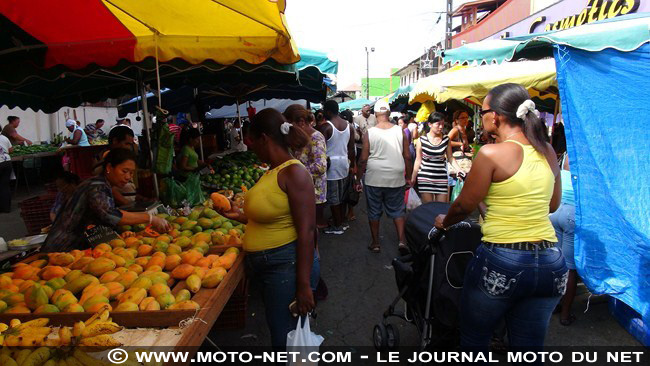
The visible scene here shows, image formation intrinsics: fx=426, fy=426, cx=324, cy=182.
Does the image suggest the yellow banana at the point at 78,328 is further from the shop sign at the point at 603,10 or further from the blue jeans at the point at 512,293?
the shop sign at the point at 603,10

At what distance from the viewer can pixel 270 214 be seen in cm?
245

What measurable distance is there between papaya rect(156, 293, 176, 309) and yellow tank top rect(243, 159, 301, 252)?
510 mm

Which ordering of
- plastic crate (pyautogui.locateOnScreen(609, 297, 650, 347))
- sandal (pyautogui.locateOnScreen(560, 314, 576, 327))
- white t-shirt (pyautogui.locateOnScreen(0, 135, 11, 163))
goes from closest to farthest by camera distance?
plastic crate (pyautogui.locateOnScreen(609, 297, 650, 347))
sandal (pyautogui.locateOnScreen(560, 314, 576, 327))
white t-shirt (pyautogui.locateOnScreen(0, 135, 11, 163))

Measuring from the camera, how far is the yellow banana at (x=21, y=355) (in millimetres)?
1799

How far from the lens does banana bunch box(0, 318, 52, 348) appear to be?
1.91m

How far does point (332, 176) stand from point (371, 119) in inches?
261

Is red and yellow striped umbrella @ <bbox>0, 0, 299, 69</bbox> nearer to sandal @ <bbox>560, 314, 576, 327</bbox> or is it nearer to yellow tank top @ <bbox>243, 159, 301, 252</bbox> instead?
yellow tank top @ <bbox>243, 159, 301, 252</bbox>

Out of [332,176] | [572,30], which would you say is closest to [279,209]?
[572,30]

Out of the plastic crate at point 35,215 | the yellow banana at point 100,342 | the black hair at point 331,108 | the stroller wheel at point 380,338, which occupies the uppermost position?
the black hair at point 331,108

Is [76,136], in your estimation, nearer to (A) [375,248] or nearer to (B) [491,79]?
(A) [375,248]

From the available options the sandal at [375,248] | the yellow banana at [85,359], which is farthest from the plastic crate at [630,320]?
the yellow banana at [85,359]

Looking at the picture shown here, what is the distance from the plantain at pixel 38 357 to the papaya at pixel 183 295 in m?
0.65

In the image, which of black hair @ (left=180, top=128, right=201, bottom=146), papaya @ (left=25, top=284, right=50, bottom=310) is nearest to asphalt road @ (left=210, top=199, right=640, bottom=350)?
papaya @ (left=25, top=284, right=50, bottom=310)

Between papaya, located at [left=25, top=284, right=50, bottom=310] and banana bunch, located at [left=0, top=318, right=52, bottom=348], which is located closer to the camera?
banana bunch, located at [left=0, top=318, right=52, bottom=348]
